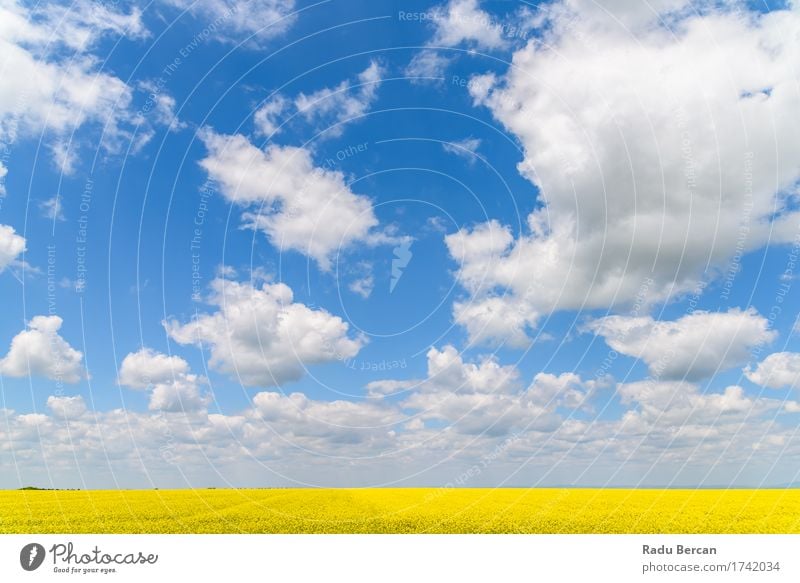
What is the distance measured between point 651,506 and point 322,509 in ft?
82.6

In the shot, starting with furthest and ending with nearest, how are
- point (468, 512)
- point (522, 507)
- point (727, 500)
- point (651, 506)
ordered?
1. point (727, 500)
2. point (651, 506)
3. point (522, 507)
4. point (468, 512)

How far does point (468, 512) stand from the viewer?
133 feet

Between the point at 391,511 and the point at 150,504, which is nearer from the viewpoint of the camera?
the point at 391,511

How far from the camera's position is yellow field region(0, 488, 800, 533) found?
35219 millimetres

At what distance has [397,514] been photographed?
3966 cm

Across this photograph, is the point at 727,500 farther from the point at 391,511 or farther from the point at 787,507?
the point at 391,511

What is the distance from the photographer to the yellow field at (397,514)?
3522 centimetres

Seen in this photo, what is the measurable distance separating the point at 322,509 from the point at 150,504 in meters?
14.2
